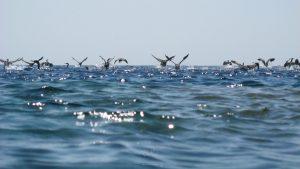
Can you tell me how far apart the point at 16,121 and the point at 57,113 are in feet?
6.11

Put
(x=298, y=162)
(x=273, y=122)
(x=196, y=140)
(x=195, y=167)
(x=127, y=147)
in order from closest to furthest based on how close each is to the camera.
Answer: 1. (x=195, y=167)
2. (x=298, y=162)
3. (x=127, y=147)
4. (x=196, y=140)
5. (x=273, y=122)

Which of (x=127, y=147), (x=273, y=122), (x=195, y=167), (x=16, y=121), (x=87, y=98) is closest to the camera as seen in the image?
(x=195, y=167)

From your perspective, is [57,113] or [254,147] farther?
[57,113]

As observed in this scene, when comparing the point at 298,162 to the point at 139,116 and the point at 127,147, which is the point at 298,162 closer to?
the point at 127,147

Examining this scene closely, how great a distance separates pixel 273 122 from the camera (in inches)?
555

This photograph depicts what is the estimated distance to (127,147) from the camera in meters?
9.90

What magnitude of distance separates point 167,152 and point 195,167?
1.10m

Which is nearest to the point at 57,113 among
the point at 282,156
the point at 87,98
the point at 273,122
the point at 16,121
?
the point at 16,121

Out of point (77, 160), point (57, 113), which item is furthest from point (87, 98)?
point (77, 160)

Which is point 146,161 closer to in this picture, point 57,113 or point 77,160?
point 77,160

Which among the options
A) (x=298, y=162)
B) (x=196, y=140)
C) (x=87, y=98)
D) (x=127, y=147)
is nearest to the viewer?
(x=298, y=162)

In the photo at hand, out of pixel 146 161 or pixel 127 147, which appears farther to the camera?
pixel 127 147

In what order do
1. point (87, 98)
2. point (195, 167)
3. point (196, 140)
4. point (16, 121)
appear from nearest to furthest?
1. point (195, 167)
2. point (196, 140)
3. point (16, 121)
4. point (87, 98)

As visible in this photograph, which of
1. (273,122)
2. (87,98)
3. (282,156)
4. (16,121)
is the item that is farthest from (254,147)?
(87,98)
